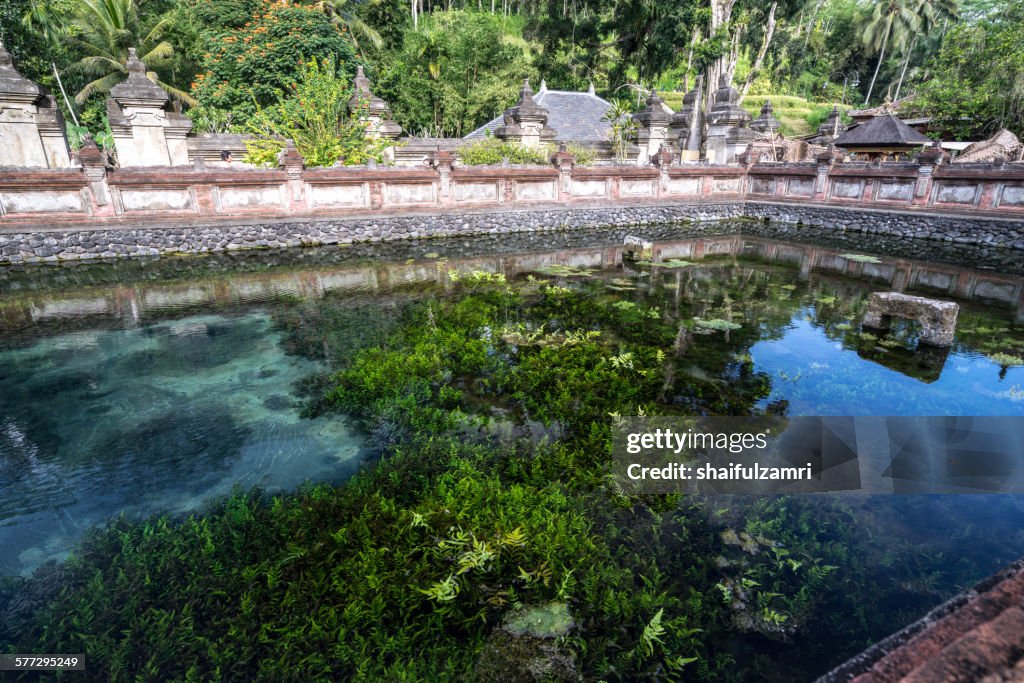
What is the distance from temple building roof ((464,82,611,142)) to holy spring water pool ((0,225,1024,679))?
14751 millimetres

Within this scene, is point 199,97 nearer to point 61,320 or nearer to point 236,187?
point 236,187

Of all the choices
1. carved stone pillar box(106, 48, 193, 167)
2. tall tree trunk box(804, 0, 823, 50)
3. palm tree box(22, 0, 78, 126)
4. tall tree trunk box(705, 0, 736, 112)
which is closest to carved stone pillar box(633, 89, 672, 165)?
tall tree trunk box(705, 0, 736, 112)

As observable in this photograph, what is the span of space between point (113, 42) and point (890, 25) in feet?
189

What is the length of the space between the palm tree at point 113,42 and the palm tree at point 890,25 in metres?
54.3

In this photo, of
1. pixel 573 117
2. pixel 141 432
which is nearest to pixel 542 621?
pixel 141 432

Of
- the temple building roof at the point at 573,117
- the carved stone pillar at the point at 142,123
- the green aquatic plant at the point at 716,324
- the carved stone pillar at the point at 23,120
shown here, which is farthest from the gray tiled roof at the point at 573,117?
the green aquatic plant at the point at 716,324

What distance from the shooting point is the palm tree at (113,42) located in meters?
26.6

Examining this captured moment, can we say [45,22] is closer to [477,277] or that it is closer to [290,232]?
[290,232]

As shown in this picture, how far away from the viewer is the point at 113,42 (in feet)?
88.6

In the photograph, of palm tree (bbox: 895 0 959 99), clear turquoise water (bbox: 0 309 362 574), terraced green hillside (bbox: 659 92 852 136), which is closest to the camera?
clear turquoise water (bbox: 0 309 362 574)

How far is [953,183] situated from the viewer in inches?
588

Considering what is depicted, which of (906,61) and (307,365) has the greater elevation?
(906,61)

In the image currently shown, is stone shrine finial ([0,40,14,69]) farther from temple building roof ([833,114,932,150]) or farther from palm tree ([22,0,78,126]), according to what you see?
temple building roof ([833,114,932,150])

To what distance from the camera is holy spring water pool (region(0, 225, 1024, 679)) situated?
13.8ft
